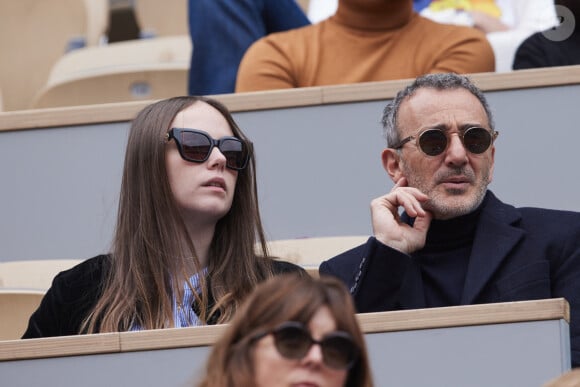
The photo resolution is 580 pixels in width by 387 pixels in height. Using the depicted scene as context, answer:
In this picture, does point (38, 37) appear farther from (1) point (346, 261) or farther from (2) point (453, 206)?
(2) point (453, 206)

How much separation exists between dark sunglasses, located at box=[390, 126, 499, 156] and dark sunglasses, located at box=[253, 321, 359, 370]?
1641 millimetres

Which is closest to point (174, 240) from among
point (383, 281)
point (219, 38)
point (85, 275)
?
point (85, 275)

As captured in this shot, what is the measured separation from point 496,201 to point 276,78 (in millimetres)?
1595

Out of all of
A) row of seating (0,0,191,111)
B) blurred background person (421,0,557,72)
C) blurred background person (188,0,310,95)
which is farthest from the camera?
row of seating (0,0,191,111)

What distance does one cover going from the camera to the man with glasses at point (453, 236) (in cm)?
417

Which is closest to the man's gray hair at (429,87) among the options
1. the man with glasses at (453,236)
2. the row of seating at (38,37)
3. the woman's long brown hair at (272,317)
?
the man with glasses at (453,236)

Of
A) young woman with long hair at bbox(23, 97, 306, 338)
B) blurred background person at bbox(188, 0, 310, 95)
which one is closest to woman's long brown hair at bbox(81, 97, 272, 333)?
young woman with long hair at bbox(23, 97, 306, 338)

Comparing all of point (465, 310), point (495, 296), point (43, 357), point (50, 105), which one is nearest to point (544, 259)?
point (495, 296)

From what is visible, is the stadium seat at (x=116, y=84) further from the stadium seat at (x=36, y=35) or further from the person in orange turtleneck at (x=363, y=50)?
the person in orange turtleneck at (x=363, y=50)

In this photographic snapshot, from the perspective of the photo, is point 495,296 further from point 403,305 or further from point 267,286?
point 267,286

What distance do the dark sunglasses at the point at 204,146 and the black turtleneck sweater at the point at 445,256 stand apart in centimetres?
55

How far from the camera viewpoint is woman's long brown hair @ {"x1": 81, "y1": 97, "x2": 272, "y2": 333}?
4.22m

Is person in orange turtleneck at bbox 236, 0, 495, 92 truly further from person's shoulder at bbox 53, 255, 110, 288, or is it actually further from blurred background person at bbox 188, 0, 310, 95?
person's shoulder at bbox 53, 255, 110, 288

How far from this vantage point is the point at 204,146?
14.3 ft
